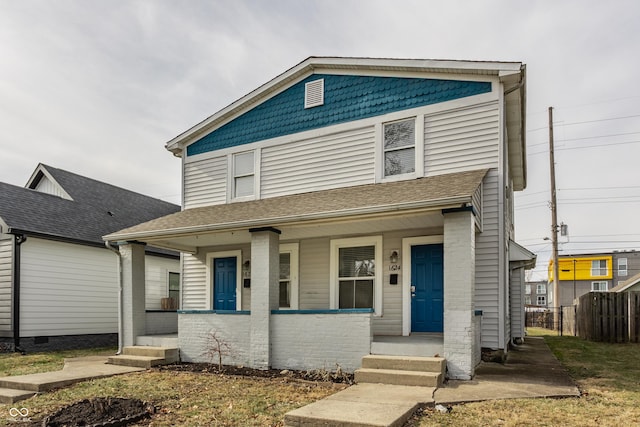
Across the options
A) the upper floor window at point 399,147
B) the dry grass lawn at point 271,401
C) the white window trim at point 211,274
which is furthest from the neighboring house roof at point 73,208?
the upper floor window at point 399,147

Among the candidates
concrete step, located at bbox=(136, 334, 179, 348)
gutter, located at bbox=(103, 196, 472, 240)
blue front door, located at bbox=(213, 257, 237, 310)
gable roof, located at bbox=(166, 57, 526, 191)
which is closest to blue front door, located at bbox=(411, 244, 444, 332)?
gutter, located at bbox=(103, 196, 472, 240)

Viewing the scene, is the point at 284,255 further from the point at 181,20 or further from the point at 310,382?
the point at 181,20

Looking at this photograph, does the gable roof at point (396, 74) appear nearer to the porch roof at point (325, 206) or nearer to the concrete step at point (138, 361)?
the porch roof at point (325, 206)

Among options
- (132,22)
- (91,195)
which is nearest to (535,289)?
(91,195)

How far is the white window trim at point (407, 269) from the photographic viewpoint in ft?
30.8

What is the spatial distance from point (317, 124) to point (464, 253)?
17.7ft

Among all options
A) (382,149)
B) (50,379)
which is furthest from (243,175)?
(50,379)

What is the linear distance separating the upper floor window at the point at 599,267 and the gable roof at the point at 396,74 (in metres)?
34.2

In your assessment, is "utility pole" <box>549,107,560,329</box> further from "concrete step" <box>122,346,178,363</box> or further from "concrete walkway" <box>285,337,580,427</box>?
"concrete step" <box>122,346,178,363</box>

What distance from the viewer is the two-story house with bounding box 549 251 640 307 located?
41.3m

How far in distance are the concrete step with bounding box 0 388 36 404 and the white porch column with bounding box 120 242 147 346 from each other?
3.70 meters

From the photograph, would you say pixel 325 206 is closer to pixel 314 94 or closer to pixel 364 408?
pixel 314 94

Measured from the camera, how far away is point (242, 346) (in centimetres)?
910

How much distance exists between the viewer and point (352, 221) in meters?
8.39
